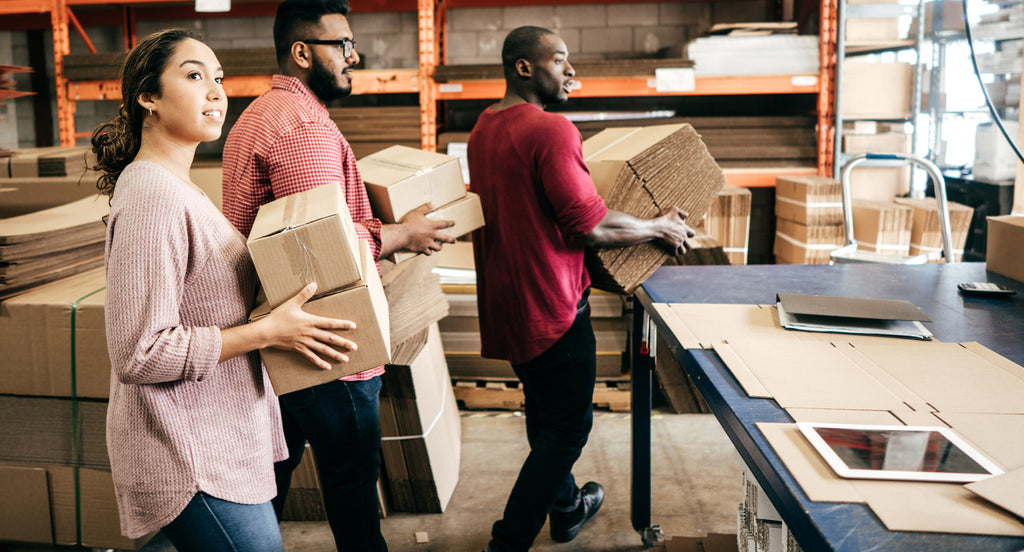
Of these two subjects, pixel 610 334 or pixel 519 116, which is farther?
pixel 610 334

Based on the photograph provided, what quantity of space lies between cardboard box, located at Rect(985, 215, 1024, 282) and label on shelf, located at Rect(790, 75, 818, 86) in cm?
207

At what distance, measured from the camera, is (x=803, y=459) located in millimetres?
1097

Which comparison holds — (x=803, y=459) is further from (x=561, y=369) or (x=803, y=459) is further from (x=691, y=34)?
(x=691, y=34)

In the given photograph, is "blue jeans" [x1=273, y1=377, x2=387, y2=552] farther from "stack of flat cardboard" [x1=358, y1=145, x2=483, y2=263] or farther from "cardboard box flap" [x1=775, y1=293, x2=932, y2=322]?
"cardboard box flap" [x1=775, y1=293, x2=932, y2=322]

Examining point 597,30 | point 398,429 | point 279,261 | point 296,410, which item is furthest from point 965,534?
point 597,30

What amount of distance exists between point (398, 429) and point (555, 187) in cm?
123

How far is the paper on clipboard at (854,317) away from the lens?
5.64 ft

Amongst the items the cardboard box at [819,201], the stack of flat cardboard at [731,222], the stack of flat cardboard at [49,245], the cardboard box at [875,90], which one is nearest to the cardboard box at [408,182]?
the stack of flat cardboard at [49,245]

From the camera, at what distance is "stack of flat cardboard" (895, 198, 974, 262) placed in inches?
145

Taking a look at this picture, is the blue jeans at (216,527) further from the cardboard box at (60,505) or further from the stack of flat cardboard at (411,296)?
the cardboard box at (60,505)

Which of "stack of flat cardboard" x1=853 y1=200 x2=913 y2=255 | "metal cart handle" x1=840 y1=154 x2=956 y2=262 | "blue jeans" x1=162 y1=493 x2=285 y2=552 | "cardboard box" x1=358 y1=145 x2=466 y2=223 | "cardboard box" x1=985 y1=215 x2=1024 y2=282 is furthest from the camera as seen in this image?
"stack of flat cardboard" x1=853 y1=200 x2=913 y2=255

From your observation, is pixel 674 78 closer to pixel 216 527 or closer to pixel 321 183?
pixel 321 183

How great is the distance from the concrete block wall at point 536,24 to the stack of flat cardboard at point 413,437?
279cm

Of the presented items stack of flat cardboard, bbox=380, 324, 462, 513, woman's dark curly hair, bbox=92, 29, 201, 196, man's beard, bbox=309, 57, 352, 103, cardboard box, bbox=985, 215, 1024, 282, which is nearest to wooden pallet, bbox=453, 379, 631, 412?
stack of flat cardboard, bbox=380, 324, 462, 513
